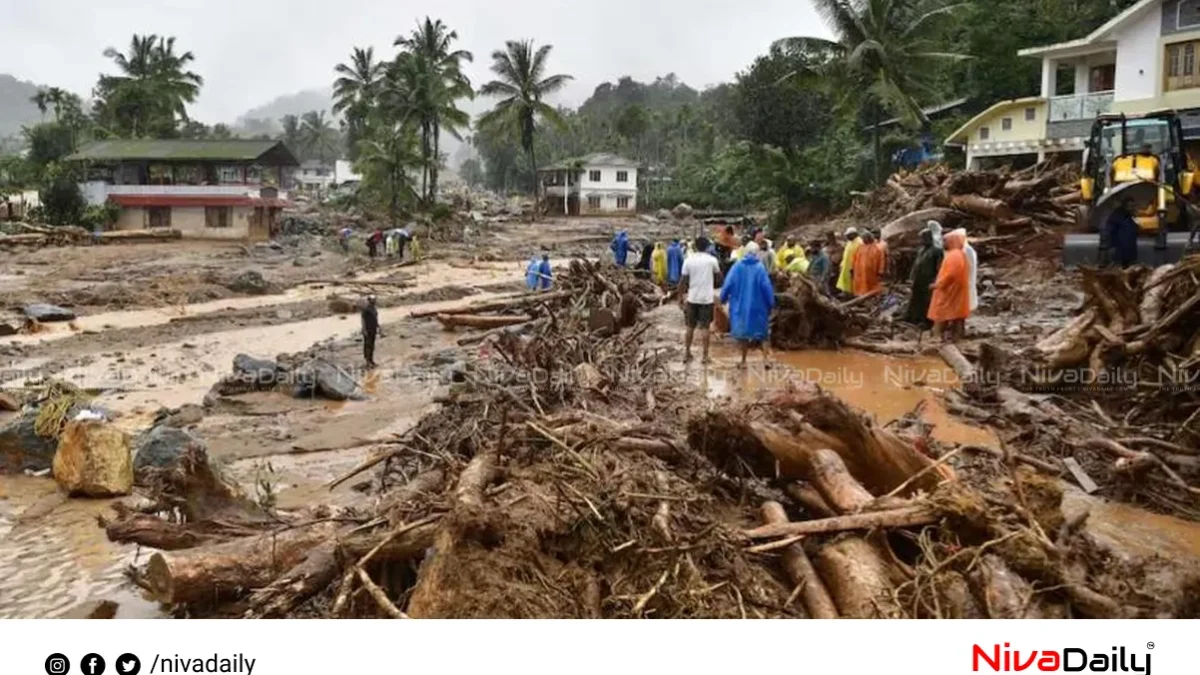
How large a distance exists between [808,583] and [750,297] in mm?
6085

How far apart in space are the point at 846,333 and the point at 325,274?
22125 millimetres

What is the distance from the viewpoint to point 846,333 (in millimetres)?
11688

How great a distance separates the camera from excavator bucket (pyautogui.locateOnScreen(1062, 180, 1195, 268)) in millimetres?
13047

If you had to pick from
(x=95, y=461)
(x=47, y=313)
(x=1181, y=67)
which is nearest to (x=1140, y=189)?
(x=95, y=461)

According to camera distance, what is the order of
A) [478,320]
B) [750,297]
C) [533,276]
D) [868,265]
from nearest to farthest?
[750,297]
[868,265]
[478,320]
[533,276]

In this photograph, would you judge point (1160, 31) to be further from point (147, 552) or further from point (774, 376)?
point (147, 552)

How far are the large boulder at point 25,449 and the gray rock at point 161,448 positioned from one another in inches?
35.1

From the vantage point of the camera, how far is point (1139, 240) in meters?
13.6

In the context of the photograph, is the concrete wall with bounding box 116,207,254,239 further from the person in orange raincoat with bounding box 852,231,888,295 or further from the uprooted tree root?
the uprooted tree root

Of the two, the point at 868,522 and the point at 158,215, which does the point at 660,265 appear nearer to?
the point at 868,522

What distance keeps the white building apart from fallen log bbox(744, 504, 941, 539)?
2346 inches

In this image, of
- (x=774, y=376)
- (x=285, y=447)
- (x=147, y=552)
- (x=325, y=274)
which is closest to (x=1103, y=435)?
(x=774, y=376)

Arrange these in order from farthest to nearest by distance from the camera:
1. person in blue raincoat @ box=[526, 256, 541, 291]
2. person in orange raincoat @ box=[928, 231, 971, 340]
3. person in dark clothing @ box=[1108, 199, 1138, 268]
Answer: person in blue raincoat @ box=[526, 256, 541, 291]
person in dark clothing @ box=[1108, 199, 1138, 268]
person in orange raincoat @ box=[928, 231, 971, 340]
